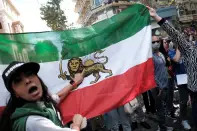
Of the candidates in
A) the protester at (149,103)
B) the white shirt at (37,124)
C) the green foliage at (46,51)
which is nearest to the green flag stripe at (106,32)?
the green foliage at (46,51)

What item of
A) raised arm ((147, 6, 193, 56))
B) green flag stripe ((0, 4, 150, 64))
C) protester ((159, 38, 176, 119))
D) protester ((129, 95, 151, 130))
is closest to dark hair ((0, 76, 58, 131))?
green flag stripe ((0, 4, 150, 64))

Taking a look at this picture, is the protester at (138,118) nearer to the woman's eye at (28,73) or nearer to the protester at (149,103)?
the protester at (149,103)

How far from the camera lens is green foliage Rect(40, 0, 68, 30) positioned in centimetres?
4375

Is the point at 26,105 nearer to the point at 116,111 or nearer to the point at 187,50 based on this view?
the point at 187,50

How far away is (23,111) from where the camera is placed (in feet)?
6.45

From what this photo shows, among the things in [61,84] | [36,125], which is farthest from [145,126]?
[36,125]

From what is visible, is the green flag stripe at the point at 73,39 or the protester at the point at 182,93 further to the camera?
the protester at the point at 182,93

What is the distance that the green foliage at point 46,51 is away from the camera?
13.3 ft

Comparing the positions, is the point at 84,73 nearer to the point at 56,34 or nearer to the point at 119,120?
the point at 56,34

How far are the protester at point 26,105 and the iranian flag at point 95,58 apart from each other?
5.31 ft

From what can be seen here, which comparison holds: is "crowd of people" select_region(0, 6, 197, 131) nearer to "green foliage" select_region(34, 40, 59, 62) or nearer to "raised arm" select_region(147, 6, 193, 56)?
"raised arm" select_region(147, 6, 193, 56)

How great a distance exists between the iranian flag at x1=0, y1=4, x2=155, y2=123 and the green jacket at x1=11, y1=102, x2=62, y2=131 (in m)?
1.69

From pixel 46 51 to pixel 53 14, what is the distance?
41368mm

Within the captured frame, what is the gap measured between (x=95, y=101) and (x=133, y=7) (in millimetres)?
1512
